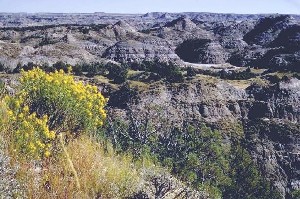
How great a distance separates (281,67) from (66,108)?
3697 inches

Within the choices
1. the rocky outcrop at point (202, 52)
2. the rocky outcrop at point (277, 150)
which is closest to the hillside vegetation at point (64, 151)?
the rocky outcrop at point (277, 150)

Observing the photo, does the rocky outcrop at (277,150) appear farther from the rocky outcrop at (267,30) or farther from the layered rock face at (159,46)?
the rocky outcrop at (267,30)

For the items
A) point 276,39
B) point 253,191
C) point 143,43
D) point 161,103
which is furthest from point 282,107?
point 276,39

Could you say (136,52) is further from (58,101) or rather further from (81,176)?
(81,176)

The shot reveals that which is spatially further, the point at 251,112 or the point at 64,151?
the point at 251,112

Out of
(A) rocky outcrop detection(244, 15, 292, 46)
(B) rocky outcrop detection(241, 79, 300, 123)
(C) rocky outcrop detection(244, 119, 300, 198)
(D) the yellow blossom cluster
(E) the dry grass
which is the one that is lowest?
(C) rocky outcrop detection(244, 119, 300, 198)

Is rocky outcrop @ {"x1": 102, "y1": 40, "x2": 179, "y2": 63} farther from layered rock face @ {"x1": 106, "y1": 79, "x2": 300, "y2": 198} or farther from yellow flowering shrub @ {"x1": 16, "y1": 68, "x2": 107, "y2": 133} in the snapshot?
yellow flowering shrub @ {"x1": 16, "y1": 68, "x2": 107, "y2": 133}

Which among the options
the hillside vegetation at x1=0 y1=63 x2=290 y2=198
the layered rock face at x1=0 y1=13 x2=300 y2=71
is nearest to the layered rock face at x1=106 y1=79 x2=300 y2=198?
the layered rock face at x1=0 y1=13 x2=300 y2=71

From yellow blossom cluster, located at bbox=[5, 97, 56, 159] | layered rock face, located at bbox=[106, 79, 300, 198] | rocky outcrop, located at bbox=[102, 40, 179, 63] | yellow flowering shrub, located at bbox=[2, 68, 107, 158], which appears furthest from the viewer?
rocky outcrop, located at bbox=[102, 40, 179, 63]

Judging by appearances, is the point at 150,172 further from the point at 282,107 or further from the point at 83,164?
the point at 282,107

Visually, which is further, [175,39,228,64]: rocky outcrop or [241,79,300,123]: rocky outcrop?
[175,39,228,64]: rocky outcrop

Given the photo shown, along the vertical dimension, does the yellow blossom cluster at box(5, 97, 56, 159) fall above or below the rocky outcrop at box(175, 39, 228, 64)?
above

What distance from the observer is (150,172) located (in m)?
10.6

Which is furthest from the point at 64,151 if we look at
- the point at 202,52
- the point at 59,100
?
the point at 202,52
